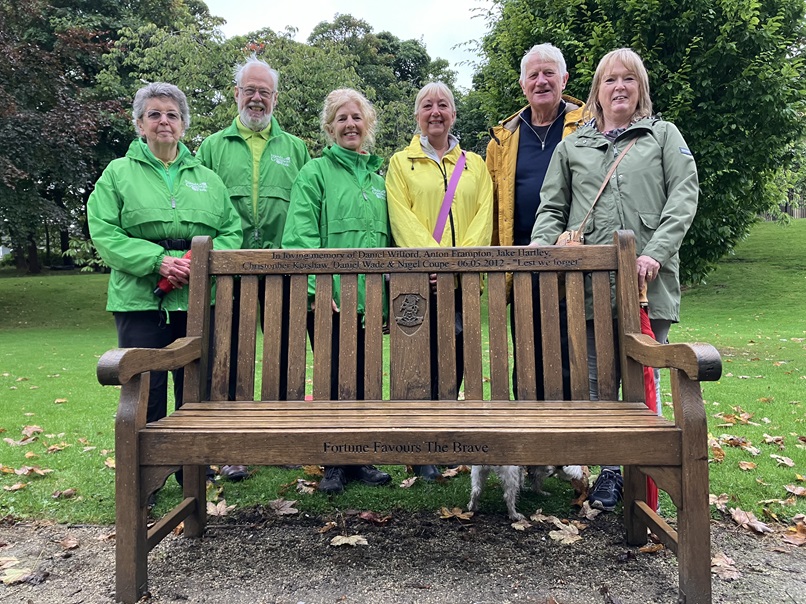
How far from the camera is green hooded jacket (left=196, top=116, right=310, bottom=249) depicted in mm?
3902

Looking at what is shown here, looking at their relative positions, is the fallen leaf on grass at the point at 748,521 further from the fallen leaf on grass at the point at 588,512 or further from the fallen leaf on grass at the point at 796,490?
the fallen leaf on grass at the point at 588,512

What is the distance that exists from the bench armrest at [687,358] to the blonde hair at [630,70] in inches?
51.5

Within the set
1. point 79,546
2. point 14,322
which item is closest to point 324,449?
point 79,546

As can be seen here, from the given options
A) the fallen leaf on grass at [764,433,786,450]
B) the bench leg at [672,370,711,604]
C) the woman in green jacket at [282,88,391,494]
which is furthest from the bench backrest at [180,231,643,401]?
the fallen leaf on grass at [764,433,786,450]

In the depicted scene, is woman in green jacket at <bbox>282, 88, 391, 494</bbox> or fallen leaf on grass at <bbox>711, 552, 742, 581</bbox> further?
woman in green jacket at <bbox>282, 88, 391, 494</bbox>

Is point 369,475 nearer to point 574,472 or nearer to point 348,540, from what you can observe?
point 348,540

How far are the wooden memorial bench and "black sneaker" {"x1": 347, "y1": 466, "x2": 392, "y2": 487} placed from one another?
3.17 ft

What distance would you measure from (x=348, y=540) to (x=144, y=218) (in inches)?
76.3

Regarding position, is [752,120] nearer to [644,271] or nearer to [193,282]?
[644,271]

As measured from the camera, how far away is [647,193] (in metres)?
3.19

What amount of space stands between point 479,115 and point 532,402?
21.9 m

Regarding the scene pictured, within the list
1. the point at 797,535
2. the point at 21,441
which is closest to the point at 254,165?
the point at 21,441

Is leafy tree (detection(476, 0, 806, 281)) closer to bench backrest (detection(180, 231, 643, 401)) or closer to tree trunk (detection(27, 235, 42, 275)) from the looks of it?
bench backrest (detection(180, 231, 643, 401))

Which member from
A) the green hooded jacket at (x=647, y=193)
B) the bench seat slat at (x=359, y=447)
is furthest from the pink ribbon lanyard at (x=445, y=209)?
the bench seat slat at (x=359, y=447)
